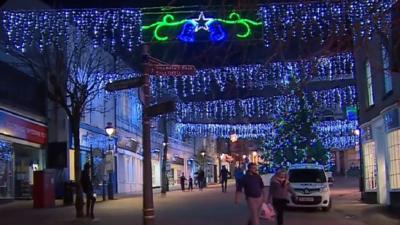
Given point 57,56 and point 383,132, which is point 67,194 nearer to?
point 57,56

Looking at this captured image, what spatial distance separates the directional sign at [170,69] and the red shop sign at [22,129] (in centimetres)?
1667

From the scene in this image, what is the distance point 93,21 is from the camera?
65.0 feet

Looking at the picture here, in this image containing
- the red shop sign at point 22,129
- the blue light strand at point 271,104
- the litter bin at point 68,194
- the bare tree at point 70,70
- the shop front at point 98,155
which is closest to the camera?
the bare tree at point 70,70

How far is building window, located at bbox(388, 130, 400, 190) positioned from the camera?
2188cm

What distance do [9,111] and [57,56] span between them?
14.6 ft

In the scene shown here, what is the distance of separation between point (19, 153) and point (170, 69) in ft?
69.5

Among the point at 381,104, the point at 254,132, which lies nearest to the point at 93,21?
the point at 381,104

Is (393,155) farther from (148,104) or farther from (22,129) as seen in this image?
(22,129)

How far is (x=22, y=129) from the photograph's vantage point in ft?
103

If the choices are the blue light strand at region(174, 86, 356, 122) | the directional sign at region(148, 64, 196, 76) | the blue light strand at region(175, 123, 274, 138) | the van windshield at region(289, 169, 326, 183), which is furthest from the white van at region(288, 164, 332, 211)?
the blue light strand at region(175, 123, 274, 138)

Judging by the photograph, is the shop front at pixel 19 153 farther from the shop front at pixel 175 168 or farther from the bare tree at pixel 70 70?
the shop front at pixel 175 168

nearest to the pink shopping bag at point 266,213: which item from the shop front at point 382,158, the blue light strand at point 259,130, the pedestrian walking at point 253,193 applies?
the pedestrian walking at point 253,193

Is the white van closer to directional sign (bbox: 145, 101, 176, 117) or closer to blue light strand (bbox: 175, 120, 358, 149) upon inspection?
directional sign (bbox: 145, 101, 176, 117)

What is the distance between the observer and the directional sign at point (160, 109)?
14086 millimetres
